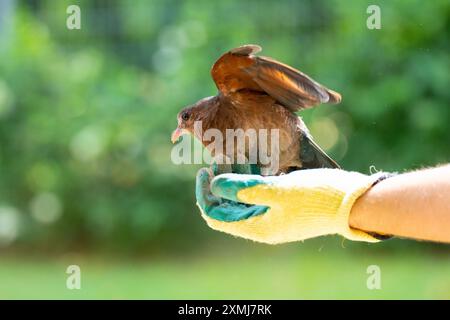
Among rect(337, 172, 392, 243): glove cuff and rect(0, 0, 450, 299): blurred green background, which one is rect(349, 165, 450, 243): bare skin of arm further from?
rect(0, 0, 450, 299): blurred green background

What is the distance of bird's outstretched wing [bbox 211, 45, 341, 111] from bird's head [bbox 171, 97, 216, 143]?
0.18m

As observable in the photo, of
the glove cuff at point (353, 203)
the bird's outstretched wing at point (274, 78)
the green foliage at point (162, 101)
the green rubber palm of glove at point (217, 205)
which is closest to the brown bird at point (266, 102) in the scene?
the bird's outstretched wing at point (274, 78)

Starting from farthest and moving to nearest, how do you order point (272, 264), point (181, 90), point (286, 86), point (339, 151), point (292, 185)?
point (272, 264), point (181, 90), point (339, 151), point (286, 86), point (292, 185)

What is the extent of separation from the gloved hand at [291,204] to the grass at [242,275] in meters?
3.64

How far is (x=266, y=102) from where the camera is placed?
3.11 metres

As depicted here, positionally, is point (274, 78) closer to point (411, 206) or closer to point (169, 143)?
point (411, 206)

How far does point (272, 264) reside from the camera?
272 inches

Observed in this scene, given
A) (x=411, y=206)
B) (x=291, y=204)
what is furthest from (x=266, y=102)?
(x=411, y=206)

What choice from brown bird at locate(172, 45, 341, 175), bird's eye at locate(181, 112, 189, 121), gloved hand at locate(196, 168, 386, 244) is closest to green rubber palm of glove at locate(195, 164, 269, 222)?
gloved hand at locate(196, 168, 386, 244)

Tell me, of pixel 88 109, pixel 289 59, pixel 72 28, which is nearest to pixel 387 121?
pixel 289 59

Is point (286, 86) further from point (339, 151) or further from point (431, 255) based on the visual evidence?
point (431, 255)

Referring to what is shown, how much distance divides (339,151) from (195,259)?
1.58m

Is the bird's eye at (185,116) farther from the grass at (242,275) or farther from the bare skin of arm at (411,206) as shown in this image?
the grass at (242,275)

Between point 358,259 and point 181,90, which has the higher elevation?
point 181,90
